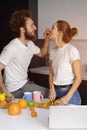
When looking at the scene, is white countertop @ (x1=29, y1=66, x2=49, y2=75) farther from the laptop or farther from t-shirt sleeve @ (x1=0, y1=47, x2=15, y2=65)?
the laptop

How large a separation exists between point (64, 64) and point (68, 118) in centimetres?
94

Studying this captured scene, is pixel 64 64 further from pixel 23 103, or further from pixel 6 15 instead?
pixel 6 15

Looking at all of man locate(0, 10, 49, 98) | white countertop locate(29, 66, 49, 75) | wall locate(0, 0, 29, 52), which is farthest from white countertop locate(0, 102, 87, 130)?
wall locate(0, 0, 29, 52)

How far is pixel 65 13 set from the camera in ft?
10.3

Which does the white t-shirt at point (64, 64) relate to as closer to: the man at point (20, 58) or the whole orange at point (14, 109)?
the man at point (20, 58)

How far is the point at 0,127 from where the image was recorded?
5.10ft

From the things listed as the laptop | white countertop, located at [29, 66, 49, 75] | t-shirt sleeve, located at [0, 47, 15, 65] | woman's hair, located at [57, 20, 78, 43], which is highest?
woman's hair, located at [57, 20, 78, 43]

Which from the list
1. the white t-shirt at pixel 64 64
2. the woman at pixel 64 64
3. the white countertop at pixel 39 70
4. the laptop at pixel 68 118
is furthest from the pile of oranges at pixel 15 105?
the white countertop at pixel 39 70

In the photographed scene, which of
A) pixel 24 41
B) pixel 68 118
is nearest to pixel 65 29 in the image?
pixel 24 41

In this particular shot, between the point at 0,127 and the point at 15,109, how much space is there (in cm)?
24

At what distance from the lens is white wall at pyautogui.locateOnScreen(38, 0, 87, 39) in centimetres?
304

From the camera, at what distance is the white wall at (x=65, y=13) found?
9.96 feet

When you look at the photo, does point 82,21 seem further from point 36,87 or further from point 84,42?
point 36,87

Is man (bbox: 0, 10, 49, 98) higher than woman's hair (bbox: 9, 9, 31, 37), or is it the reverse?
woman's hair (bbox: 9, 9, 31, 37)
